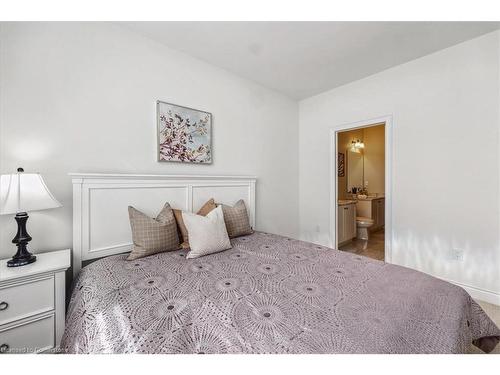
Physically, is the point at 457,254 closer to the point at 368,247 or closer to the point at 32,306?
the point at 368,247

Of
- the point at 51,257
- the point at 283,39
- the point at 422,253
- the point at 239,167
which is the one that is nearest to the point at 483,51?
the point at 283,39

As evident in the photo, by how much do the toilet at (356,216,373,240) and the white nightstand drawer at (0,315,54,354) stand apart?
4.20 m

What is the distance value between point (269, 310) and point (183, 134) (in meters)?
1.89

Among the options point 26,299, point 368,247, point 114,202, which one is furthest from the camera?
point 368,247

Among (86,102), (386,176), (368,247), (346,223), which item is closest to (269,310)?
(86,102)

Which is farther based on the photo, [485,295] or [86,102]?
[485,295]

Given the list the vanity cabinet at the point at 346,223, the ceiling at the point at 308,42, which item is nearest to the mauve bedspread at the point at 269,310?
the ceiling at the point at 308,42

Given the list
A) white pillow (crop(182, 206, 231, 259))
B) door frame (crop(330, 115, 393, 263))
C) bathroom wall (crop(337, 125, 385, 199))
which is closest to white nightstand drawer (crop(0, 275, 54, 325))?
white pillow (crop(182, 206, 231, 259))

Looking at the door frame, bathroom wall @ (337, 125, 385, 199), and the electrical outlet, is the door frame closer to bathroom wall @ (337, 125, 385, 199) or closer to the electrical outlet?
the electrical outlet

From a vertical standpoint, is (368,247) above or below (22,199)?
below

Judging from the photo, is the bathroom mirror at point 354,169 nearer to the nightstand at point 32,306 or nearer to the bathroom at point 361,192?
the bathroom at point 361,192

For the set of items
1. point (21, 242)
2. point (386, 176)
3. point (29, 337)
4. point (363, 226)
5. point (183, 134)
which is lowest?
point (29, 337)

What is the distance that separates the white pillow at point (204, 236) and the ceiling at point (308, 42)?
5.51ft

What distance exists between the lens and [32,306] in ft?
4.12
